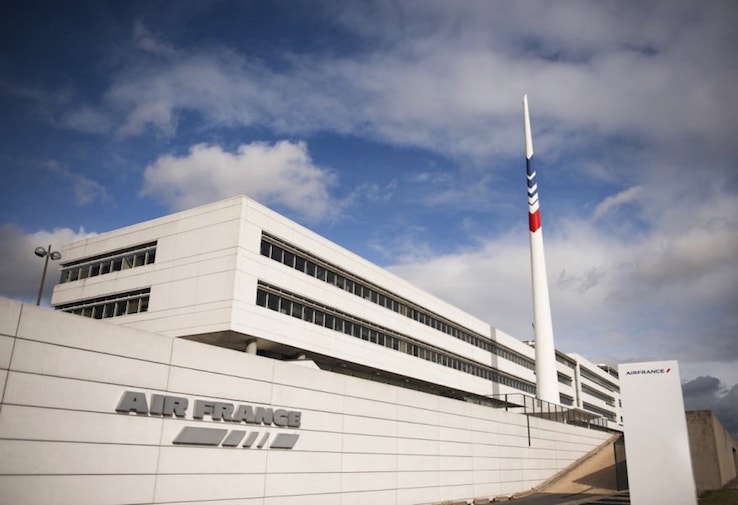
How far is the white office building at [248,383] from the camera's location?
16.5 metres

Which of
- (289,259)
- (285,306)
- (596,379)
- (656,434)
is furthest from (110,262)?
(596,379)

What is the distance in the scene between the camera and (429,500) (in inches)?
1266

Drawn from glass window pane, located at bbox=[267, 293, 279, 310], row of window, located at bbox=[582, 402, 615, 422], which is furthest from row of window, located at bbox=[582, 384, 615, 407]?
glass window pane, located at bbox=[267, 293, 279, 310]

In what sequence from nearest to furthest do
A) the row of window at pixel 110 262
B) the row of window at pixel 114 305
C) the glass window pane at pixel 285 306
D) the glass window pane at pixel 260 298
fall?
the glass window pane at pixel 260 298
the glass window pane at pixel 285 306
the row of window at pixel 114 305
the row of window at pixel 110 262

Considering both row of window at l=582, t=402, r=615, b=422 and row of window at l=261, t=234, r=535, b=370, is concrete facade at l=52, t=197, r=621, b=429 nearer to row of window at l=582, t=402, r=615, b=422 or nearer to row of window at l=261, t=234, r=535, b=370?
row of window at l=261, t=234, r=535, b=370

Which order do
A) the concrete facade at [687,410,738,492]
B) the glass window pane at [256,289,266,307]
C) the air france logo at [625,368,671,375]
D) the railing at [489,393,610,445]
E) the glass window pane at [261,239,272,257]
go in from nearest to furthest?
1. the air france logo at [625,368,671,375]
2. the glass window pane at [256,289,266,307]
3. the glass window pane at [261,239,272,257]
4. the concrete facade at [687,410,738,492]
5. the railing at [489,393,610,445]

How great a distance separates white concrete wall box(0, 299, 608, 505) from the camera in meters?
15.6

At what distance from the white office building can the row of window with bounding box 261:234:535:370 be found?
0.14 m

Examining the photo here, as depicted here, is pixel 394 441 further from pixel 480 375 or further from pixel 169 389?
pixel 480 375

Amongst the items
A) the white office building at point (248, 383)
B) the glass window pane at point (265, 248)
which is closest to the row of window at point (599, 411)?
the white office building at point (248, 383)

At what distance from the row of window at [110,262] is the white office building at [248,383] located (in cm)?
14

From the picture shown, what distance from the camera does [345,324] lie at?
42.7 metres

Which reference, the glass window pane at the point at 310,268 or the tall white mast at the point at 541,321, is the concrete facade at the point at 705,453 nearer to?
the glass window pane at the point at 310,268

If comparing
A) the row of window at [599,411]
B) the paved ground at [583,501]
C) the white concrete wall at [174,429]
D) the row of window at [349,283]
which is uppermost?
the row of window at [349,283]
